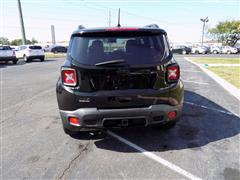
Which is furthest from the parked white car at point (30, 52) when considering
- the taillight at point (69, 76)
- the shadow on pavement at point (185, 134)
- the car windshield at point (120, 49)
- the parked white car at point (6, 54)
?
the taillight at point (69, 76)

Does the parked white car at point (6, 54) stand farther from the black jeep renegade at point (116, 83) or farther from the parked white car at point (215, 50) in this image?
the parked white car at point (215, 50)

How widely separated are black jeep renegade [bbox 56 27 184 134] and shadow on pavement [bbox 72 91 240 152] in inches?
22.8

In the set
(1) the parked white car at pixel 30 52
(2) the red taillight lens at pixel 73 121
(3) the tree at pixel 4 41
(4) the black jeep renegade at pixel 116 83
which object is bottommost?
(3) the tree at pixel 4 41

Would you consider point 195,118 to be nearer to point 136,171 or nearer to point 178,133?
point 178,133

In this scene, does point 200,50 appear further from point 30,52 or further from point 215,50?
point 30,52

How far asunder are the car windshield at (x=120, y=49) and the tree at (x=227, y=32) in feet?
191

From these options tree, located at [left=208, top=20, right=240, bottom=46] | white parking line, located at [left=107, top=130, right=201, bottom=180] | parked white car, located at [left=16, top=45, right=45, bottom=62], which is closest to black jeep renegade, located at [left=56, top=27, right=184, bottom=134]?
white parking line, located at [left=107, top=130, right=201, bottom=180]

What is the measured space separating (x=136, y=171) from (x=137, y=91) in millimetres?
1057

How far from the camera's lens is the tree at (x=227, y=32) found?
52938mm

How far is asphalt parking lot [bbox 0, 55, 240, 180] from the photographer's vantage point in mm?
2693

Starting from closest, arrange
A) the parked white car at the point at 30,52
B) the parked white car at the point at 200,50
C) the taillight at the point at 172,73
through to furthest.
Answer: the taillight at the point at 172,73, the parked white car at the point at 30,52, the parked white car at the point at 200,50

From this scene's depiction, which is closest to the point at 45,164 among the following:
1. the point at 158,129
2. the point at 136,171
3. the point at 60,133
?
the point at 60,133

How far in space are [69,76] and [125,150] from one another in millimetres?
1427

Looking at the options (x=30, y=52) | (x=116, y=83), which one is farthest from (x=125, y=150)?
(x=30, y=52)
